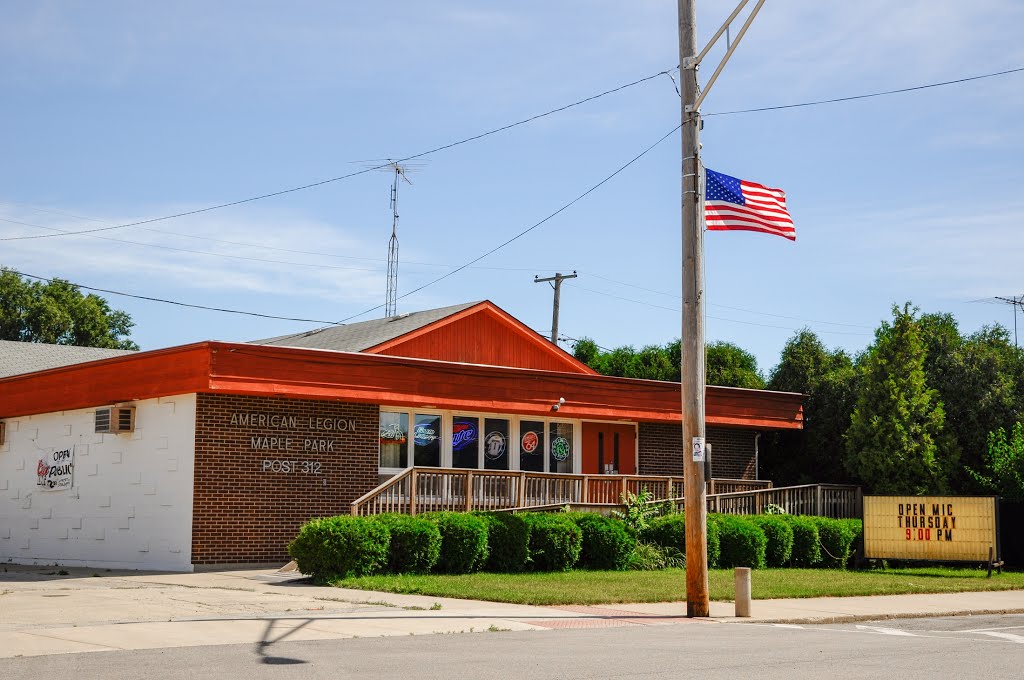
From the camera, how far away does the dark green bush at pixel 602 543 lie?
22.3 m

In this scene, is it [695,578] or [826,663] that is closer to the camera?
[826,663]

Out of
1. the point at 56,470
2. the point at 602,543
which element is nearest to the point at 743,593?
the point at 602,543

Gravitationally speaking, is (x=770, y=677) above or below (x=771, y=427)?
below

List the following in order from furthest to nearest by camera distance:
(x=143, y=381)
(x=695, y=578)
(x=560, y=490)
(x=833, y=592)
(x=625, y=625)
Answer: (x=560, y=490) → (x=143, y=381) → (x=833, y=592) → (x=695, y=578) → (x=625, y=625)

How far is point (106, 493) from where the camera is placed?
2428cm

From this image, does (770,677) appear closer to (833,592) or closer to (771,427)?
(833,592)

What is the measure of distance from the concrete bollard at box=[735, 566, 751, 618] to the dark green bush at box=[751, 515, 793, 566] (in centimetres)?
918

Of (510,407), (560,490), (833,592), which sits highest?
(510,407)

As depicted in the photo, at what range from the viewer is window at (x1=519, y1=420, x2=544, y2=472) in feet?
90.8

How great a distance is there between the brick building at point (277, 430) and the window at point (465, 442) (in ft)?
0.11

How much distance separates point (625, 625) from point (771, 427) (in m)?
17.9

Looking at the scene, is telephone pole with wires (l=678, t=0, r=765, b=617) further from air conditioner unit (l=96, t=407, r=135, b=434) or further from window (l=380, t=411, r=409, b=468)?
air conditioner unit (l=96, t=407, r=135, b=434)

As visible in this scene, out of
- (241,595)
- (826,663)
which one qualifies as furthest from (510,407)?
(826,663)

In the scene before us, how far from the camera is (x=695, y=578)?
15.8 meters
